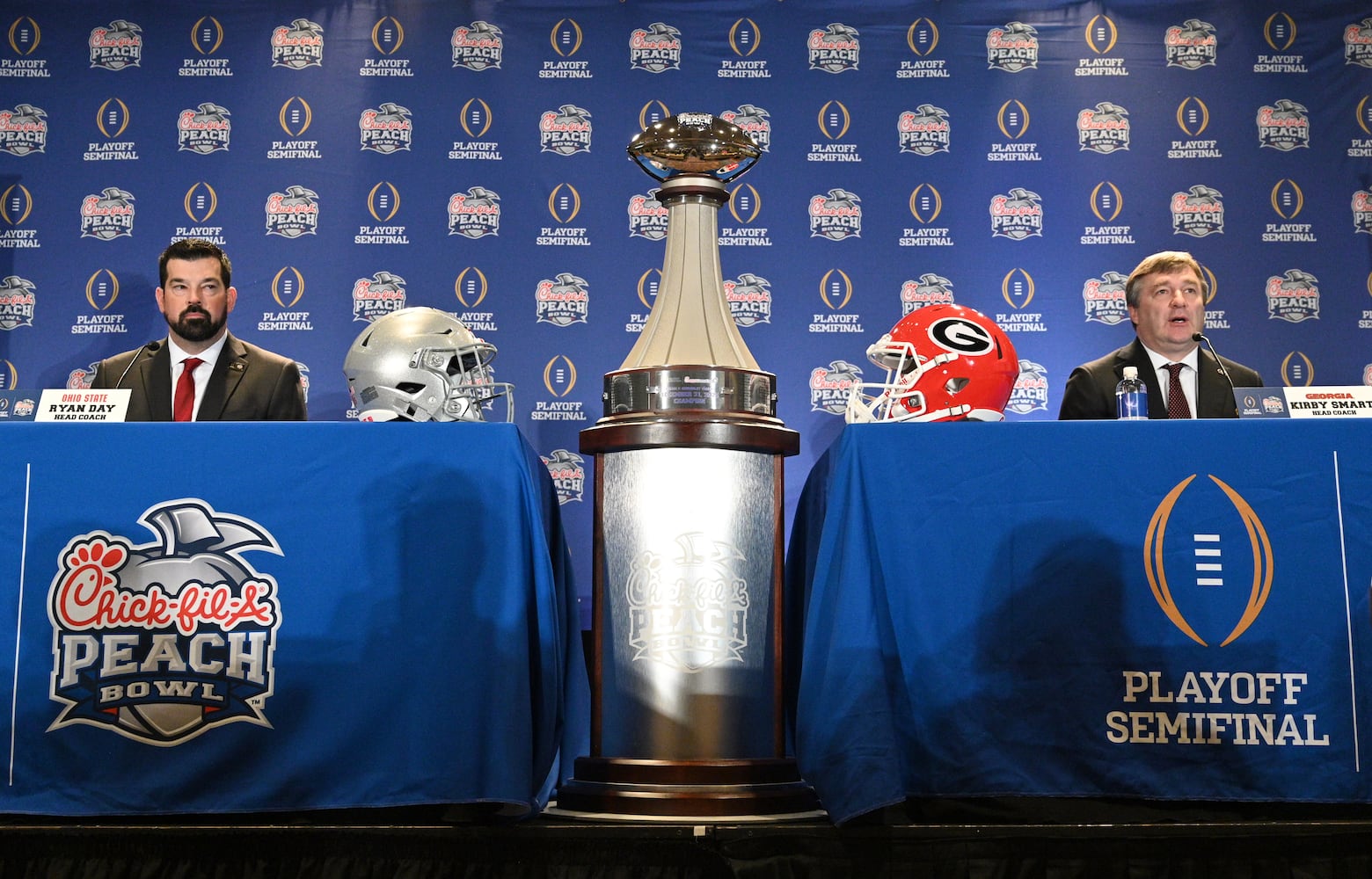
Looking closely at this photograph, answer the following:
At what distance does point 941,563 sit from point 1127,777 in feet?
1.71

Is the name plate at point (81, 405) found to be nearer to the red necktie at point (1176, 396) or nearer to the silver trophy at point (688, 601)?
the silver trophy at point (688, 601)

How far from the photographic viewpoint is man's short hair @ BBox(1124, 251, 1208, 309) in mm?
4199

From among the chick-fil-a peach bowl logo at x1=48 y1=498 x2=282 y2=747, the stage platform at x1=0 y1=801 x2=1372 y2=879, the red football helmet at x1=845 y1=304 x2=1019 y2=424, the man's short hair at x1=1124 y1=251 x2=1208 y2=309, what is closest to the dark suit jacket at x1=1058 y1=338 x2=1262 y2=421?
the man's short hair at x1=1124 y1=251 x2=1208 y2=309

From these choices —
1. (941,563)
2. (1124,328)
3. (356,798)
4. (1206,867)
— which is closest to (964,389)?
(941,563)

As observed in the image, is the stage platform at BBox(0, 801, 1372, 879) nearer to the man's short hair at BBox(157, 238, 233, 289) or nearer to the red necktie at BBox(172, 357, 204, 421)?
the red necktie at BBox(172, 357, 204, 421)

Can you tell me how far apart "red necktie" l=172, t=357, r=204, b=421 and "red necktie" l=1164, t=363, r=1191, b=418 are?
310cm

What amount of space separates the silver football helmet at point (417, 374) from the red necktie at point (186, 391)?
1.15 m

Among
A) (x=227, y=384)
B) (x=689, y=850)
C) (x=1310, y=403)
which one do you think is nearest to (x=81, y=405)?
(x=227, y=384)

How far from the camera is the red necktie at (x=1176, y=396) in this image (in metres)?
3.97

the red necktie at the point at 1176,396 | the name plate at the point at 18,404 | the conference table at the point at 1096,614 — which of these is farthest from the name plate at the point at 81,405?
the red necktie at the point at 1176,396

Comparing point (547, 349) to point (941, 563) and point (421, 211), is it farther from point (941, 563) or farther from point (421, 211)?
point (941, 563)

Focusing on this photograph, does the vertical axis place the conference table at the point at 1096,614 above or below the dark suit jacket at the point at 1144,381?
below

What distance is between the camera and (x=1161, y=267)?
422cm

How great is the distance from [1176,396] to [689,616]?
2.18 meters
